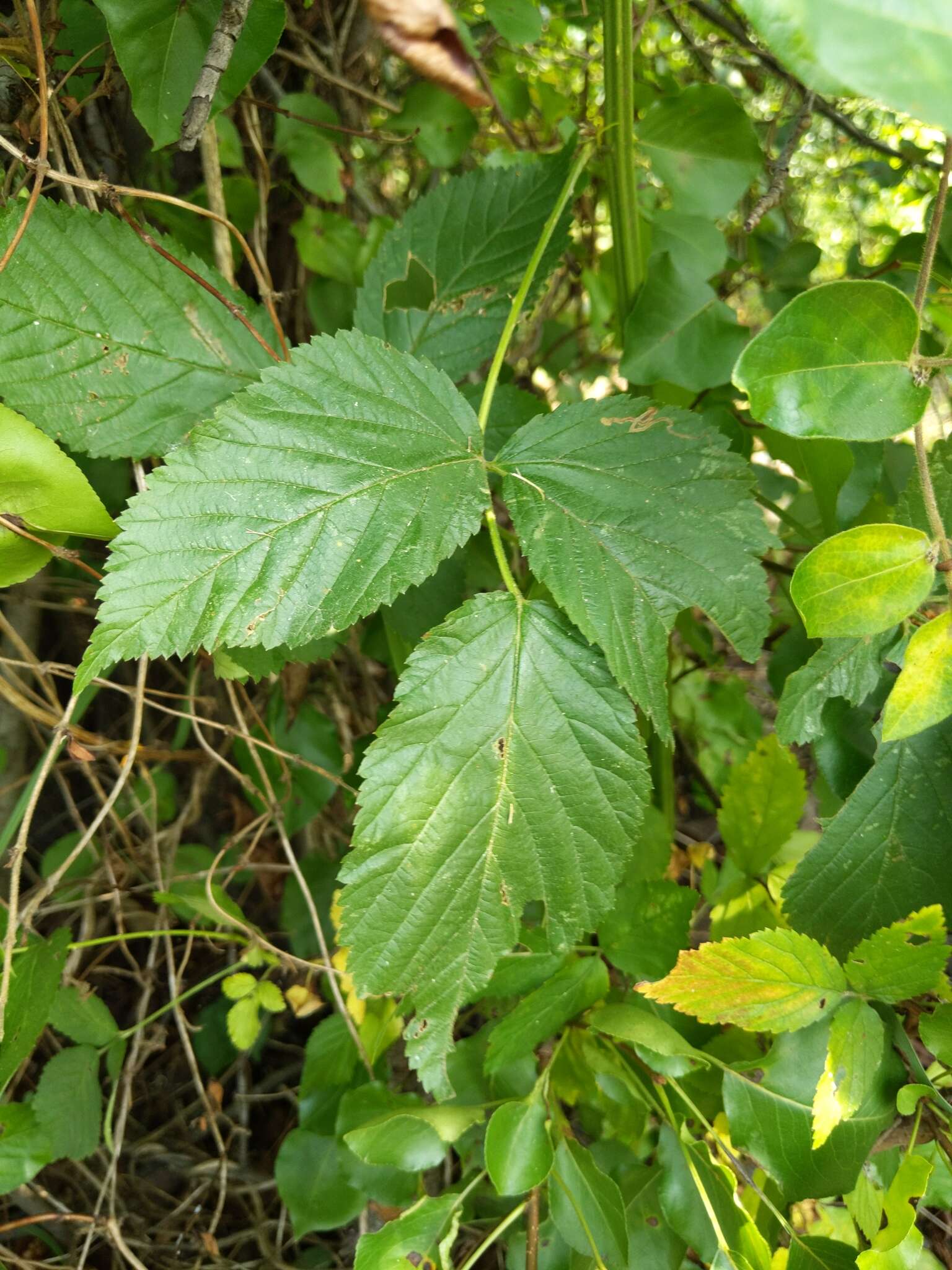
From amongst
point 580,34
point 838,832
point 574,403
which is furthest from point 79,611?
point 580,34

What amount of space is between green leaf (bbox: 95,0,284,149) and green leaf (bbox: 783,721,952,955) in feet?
2.80

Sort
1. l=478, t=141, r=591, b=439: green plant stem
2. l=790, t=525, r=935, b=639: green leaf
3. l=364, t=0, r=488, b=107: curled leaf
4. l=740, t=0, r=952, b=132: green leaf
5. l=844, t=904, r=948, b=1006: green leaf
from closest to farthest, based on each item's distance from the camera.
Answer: l=740, t=0, r=952, b=132: green leaf
l=364, t=0, r=488, b=107: curled leaf
l=790, t=525, r=935, b=639: green leaf
l=844, t=904, r=948, b=1006: green leaf
l=478, t=141, r=591, b=439: green plant stem

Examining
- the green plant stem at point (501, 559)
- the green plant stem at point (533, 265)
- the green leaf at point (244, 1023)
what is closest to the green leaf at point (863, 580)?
the green plant stem at point (501, 559)

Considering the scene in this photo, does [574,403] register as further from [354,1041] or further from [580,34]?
[580,34]

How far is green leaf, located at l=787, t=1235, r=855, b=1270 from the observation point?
0.72 meters

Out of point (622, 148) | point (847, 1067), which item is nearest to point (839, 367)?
point (622, 148)

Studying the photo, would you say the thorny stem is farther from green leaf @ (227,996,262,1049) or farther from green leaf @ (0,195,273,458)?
green leaf @ (227,996,262,1049)

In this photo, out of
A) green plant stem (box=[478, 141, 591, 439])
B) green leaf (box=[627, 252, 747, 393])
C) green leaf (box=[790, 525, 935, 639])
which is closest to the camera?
green leaf (box=[790, 525, 935, 639])

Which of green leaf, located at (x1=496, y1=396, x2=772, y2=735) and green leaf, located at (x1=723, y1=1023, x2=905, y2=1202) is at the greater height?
green leaf, located at (x1=496, y1=396, x2=772, y2=735)

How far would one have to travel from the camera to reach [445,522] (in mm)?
693

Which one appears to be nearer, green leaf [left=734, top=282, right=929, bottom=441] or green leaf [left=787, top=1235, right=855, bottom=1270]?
green leaf [left=734, top=282, right=929, bottom=441]

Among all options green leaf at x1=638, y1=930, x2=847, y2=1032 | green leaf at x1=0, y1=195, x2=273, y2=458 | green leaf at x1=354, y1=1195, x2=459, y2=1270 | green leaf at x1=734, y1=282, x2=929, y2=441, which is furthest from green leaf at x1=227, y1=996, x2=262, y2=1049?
green leaf at x1=734, y1=282, x2=929, y2=441

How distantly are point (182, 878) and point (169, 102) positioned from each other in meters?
0.96

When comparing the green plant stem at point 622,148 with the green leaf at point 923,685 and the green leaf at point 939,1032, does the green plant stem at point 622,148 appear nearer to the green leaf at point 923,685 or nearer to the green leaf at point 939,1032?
the green leaf at point 923,685
